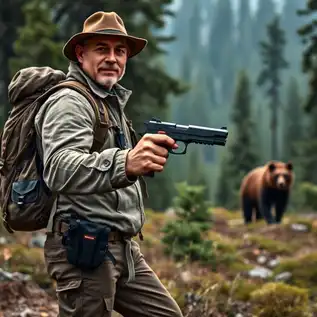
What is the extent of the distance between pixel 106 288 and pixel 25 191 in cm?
75

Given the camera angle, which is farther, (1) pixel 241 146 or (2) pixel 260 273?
(1) pixel 241 146

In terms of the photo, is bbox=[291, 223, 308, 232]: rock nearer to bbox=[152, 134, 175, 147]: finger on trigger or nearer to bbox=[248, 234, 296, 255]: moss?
bbox=[248, 234, 296, 255]: moss

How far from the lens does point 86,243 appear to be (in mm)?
4016

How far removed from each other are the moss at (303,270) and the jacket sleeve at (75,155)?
673 cm

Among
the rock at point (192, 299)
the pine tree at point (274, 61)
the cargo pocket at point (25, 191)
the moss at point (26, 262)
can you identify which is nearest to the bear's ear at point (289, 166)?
the moss at point (26, 262)

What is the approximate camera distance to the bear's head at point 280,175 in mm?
18609

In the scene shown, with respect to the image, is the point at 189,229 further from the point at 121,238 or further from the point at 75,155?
the point at 75,155

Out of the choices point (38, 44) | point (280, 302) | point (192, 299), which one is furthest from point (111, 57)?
point (38, 44)

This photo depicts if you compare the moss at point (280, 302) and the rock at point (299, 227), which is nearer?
the moss at point (280, 302)

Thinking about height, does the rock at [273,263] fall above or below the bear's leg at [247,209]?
above

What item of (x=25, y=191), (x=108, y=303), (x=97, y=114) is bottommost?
(x=108, y=303)

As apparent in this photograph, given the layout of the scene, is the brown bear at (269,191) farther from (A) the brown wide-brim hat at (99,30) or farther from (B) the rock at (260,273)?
(A) the brown wide-brim hat at (99,30)

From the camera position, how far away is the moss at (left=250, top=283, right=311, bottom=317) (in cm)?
773

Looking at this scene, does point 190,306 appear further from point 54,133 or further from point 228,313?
point 54,133
